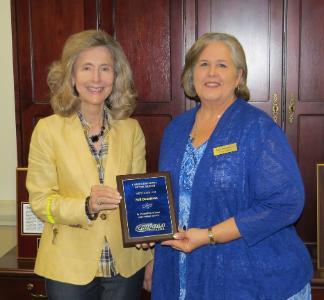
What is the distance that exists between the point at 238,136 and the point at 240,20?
0.88m

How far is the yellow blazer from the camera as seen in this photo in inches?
67.6

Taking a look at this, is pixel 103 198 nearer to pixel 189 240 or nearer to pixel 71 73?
pixel 189 240

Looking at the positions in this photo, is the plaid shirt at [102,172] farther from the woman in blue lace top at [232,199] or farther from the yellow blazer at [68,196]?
the woman in blue lace top at [232,199]

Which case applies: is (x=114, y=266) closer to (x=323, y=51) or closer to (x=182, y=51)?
(x=182, y=51)

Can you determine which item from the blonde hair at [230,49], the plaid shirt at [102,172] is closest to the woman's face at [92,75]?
the plaid shirt at [102,172]

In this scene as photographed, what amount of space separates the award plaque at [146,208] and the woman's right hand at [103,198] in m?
0.04

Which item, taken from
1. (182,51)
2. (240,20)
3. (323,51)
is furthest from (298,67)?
(182,51)

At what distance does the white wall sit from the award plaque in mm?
1393

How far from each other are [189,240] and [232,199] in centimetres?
19

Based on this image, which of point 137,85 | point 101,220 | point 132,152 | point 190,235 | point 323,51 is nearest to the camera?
point 190,235

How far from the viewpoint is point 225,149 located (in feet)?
5.22

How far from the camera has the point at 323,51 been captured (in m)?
2.23

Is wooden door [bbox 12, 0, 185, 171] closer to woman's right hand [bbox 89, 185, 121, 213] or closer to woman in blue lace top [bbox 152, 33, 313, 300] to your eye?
woman in blue lace top [bbox 152, 33, 313, 300]

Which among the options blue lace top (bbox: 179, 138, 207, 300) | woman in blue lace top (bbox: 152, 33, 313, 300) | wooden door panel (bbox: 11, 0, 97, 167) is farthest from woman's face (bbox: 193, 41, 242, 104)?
wooden door panel (bbox: 11, 0, 97, 167)
